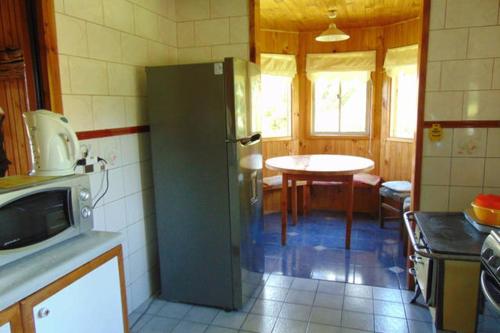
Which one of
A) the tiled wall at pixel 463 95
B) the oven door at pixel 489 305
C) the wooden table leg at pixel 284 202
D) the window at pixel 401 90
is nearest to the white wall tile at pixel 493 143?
the tiled wall at pixel 463 95

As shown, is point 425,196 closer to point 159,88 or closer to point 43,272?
point 159,88

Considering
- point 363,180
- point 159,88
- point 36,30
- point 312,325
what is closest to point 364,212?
point 363,180

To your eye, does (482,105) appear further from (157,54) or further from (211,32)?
(157,54)

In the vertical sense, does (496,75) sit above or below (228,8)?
below

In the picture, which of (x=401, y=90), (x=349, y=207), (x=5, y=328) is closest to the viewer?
(x=5, y=328)

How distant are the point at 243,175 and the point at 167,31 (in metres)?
1.24

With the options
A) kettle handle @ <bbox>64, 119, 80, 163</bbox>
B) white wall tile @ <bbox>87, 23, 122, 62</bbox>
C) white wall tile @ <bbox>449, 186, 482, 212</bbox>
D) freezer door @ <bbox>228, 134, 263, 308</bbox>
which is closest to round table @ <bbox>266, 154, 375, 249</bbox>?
freezer door @ <bbox>228, 134, 263, 308</bbox>

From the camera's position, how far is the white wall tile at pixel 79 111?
1.87m

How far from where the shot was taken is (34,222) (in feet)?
4.50

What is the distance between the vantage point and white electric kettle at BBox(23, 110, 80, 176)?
4.99 feet

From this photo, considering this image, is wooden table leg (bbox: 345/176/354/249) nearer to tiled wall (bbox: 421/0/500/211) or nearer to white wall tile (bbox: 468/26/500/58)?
tiled wall (bbox: 421/0/500/211)

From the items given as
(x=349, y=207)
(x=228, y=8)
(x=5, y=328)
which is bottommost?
(x=349, y=207)

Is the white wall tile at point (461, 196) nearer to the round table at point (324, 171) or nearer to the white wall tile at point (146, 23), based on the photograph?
the round table at point (324, 171)

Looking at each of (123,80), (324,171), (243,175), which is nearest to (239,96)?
(243,175)
